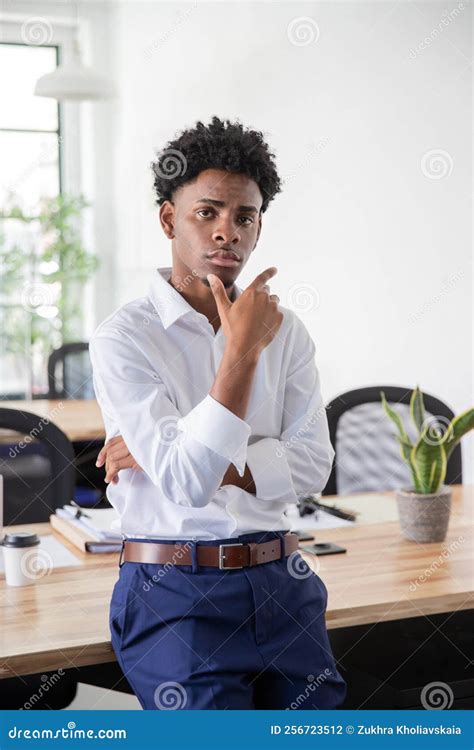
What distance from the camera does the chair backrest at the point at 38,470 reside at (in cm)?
244

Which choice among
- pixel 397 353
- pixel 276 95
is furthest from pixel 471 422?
pixel 276 95

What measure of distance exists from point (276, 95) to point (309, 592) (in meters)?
3.70

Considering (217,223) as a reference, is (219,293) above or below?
below

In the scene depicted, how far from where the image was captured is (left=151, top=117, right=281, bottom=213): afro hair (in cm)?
164

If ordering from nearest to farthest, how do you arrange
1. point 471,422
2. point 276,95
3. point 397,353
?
point 471,422
point 397,353
point 276,95

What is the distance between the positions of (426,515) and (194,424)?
87 centimetres

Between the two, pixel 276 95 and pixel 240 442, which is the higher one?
pixel 276 95

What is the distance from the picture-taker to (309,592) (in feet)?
5.21

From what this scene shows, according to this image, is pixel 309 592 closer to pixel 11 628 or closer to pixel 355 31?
pixel 11 628

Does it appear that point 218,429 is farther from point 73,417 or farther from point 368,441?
point 73,417

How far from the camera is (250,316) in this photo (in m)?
1.53

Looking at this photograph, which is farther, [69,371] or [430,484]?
[69,371]

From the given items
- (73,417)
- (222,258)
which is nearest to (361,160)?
(73,417)

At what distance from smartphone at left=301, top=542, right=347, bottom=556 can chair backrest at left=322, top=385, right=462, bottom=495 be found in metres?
0.69
